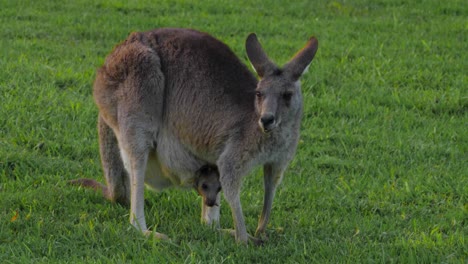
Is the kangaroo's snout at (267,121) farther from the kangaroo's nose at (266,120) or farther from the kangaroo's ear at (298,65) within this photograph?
the kangaroo's ear at (298,65)

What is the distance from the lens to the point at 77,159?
7.26 meters

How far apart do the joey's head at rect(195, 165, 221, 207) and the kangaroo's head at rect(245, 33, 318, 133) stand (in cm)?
60

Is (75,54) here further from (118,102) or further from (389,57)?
(118,102)

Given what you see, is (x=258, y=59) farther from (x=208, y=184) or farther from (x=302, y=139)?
(x=302, y=139)

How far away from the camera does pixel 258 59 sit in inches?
221

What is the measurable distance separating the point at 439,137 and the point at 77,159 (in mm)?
2910

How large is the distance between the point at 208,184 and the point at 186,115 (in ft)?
1.45

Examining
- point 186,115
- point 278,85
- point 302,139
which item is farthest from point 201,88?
point 302,139

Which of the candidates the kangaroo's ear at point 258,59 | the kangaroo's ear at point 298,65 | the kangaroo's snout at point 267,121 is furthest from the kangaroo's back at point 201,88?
the kangaroo's snout at point 267,121

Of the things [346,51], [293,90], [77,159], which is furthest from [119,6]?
[293,90]

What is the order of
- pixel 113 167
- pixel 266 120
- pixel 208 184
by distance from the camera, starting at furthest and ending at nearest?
pixel 113 167 → pixel 208 184 → pixel 266 120

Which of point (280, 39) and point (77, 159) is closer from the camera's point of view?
point (77, 159)

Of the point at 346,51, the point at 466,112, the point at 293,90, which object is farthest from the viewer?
the point at 346,51

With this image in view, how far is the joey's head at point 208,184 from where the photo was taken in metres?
5.89
